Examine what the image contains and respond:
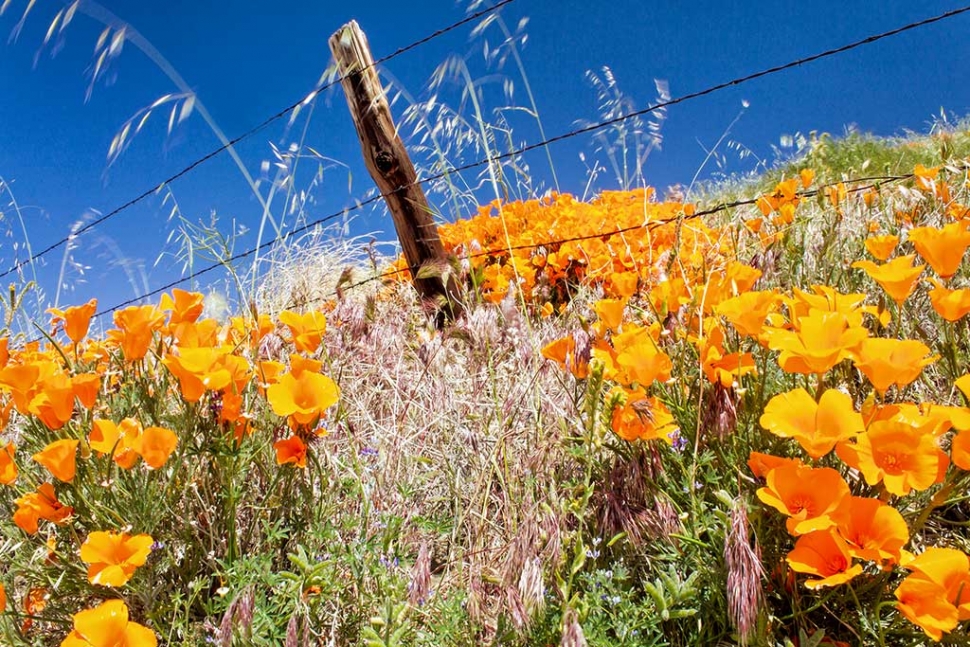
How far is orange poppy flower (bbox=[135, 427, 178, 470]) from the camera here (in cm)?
128

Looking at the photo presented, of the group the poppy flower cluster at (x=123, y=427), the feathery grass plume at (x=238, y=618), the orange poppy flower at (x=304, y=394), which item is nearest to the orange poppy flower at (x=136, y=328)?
the poppy flower cluster at (x=123, y=427)

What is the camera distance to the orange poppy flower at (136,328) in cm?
146

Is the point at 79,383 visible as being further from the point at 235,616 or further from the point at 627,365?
the point at 627,365

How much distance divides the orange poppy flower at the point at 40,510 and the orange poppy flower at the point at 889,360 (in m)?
1.49

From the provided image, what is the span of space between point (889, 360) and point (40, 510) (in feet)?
5.15

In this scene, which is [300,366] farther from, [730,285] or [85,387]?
[730,285]

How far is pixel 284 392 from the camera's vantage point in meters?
1.34

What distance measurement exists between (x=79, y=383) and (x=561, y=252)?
2.71m

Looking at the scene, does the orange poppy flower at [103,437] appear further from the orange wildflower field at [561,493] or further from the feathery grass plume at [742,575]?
the feathery grass plume at [742,575]

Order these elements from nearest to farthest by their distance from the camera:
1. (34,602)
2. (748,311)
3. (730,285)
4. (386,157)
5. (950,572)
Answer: (950,572) < (748,311) < (730,285) < (34,602) < (386,157)

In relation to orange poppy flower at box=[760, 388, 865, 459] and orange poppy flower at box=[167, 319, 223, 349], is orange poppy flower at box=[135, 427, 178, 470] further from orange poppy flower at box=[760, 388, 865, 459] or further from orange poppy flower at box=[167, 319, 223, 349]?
orange poppy flower at box=[760, 388, 865, 459]

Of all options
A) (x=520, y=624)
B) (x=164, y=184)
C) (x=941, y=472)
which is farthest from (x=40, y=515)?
(x=164, y=184)

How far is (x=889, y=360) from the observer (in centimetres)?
102

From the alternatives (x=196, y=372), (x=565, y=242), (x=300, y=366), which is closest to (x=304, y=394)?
(x=300, y=366)
